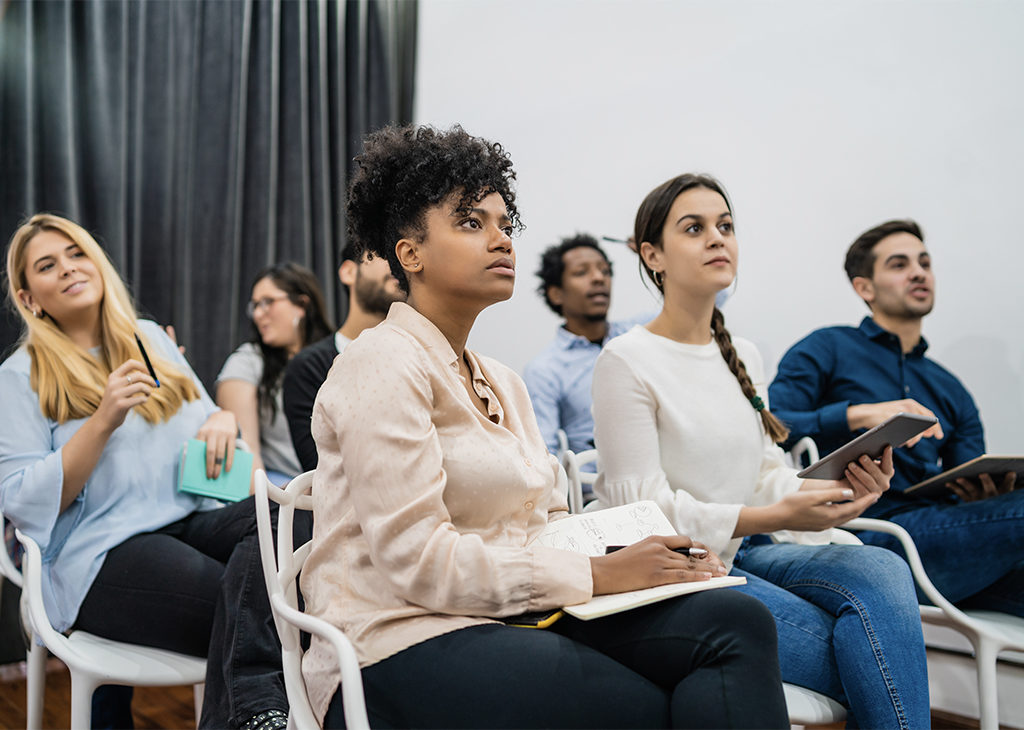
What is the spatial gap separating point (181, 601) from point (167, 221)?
1953 millimetres

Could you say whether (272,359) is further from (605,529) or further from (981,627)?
(981,627)

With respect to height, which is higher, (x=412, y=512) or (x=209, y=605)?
(x=412, y=512)

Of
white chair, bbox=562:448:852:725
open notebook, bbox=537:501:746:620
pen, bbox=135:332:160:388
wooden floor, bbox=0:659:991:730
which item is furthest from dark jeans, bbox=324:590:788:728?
wooden floor, bbox=0:659:991:730

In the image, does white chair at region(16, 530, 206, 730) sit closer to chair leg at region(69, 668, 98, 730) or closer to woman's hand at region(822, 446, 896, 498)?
chair leg at region(69, 668, 98, 730)

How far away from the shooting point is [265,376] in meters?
2.77

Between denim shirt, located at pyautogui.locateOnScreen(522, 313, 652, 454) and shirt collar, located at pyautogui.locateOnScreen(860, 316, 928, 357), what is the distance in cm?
89

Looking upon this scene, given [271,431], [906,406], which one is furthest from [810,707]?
[271,431]

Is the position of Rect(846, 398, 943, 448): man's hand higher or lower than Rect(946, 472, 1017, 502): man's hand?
higher

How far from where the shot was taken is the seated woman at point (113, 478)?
64.7 inches

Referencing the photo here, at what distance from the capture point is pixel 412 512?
39.8 inches

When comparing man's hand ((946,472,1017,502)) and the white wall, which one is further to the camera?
the white wall

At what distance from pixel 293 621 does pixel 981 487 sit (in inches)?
62.3

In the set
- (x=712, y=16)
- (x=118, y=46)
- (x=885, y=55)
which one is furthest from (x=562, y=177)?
(x=118, y=46)

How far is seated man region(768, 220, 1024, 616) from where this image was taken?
6.03 feet
